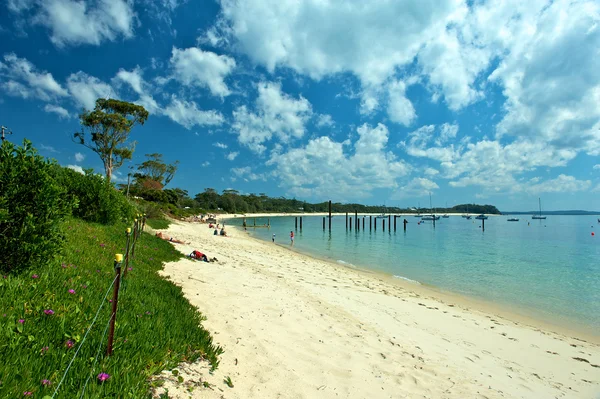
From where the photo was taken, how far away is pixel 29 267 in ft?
13.3

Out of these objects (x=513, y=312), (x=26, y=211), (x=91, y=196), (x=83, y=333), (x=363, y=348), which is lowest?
(x=513, y=312)

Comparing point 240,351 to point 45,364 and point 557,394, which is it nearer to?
point 45,364

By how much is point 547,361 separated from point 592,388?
1.09 metres

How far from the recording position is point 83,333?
3211mm

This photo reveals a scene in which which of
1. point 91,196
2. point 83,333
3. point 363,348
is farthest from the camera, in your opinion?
point 91,196

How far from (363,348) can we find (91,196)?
11.0 meters

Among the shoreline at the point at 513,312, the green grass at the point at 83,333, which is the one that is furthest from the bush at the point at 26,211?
the shoreline at the point at 513,312

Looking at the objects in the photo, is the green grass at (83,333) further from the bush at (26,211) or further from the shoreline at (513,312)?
the shoreline at (513,312)

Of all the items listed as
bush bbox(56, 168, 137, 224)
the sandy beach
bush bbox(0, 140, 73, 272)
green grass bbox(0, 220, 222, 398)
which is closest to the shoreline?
the sandy beach

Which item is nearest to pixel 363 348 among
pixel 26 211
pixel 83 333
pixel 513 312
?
pixel 83 333

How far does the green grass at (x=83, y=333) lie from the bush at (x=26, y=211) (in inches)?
11.0

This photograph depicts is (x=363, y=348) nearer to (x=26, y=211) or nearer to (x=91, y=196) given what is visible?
(x=26, y=211)

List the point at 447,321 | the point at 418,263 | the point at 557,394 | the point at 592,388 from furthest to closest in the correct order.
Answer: the point at 418,263
the point at 447,321
the point at 592,388
the point at 557,394

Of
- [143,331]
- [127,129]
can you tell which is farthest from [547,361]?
[127,129]
